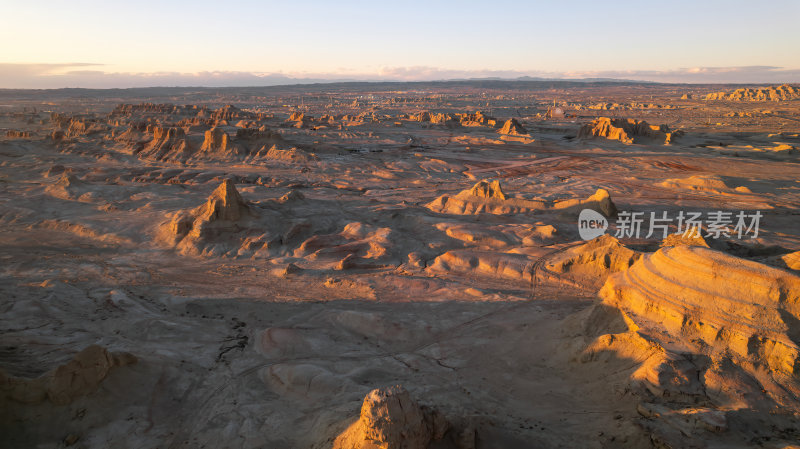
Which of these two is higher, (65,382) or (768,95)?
(768,95)

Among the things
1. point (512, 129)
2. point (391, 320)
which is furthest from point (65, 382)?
point (512, 129)

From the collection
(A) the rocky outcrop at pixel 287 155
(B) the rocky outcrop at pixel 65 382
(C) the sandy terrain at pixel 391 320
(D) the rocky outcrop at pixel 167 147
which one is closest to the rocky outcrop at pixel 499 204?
(C) the sandy terrain at pixel 391 320

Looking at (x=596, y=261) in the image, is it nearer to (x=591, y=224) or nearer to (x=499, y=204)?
(x=591, y=224)

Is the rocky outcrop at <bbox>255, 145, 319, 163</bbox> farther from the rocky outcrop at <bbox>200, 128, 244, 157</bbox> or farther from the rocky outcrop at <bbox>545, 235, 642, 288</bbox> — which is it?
the rocky outcrop at <bbox>545, 235, 642, 288</bbox>

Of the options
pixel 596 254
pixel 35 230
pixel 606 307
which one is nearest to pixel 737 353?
pixel 606 307

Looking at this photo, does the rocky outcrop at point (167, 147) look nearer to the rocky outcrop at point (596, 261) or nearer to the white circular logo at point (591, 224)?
the white circular logo at point (591, 224)
